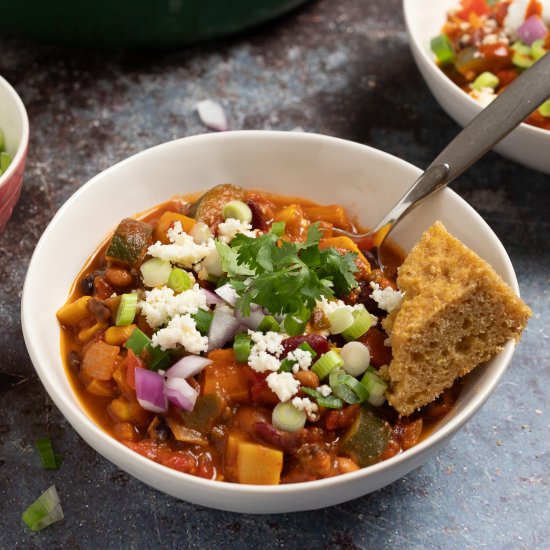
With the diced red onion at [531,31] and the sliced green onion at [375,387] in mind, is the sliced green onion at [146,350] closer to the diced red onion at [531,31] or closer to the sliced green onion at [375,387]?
the sliced green onion at [375,387]

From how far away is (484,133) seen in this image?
120 inches

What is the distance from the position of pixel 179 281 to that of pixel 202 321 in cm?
19

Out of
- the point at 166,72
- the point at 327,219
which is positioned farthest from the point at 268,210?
the point at 166,72

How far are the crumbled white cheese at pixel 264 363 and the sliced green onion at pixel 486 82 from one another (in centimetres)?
205

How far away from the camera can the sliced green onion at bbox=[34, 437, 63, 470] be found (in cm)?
283

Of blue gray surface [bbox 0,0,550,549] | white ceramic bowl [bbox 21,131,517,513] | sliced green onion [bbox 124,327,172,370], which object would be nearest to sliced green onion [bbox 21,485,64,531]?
blue gray surface [bbox 0,0,550,549]

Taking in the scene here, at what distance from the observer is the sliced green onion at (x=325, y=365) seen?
8.35 ft

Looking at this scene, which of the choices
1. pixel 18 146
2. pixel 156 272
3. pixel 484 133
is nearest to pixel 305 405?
pixel 156 272

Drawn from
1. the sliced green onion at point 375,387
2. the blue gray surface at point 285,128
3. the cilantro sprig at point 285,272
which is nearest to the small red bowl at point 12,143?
the blue gray surface at point 285,128

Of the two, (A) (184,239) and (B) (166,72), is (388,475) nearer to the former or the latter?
(A) (184,239)

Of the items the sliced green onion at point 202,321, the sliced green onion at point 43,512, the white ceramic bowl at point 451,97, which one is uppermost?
the white ceramic bowl at point 451,97

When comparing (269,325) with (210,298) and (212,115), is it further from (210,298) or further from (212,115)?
(212,115)

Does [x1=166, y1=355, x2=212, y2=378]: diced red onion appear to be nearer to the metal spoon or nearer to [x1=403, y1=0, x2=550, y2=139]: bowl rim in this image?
the metal spoon

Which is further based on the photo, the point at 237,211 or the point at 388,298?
the point at 237,211
